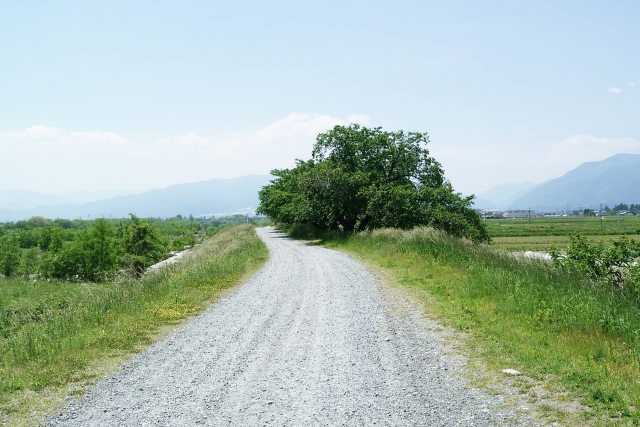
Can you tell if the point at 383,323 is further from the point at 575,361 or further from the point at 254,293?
the point at 254,293

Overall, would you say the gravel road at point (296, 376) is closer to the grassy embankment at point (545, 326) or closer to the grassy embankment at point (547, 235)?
the grassy embankment at point (545, 326)

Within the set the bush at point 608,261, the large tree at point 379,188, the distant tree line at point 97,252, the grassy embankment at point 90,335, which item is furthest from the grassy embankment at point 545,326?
the distant tree line at point 97,252

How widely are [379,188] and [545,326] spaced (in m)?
30.1

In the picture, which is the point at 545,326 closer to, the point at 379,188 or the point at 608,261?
the point at 608,261

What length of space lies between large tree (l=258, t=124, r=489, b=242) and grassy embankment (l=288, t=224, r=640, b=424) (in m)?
18.7

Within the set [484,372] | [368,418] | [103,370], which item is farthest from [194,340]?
[484,372]

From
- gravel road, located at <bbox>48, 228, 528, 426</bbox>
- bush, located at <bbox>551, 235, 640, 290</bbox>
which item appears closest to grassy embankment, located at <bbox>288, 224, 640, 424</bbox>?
bush, located at <bbox>551, 235, 640, 290</bbox>

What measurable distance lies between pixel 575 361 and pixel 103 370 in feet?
26.3

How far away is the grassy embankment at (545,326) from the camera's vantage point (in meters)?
5.61

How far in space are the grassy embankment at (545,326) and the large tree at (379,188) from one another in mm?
18715

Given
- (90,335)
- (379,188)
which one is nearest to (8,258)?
(379,188)

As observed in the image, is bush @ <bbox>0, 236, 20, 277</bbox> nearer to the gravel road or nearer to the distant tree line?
the distant tree line

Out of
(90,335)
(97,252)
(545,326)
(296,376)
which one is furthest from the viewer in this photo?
(97,252)

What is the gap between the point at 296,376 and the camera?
6.74 m
